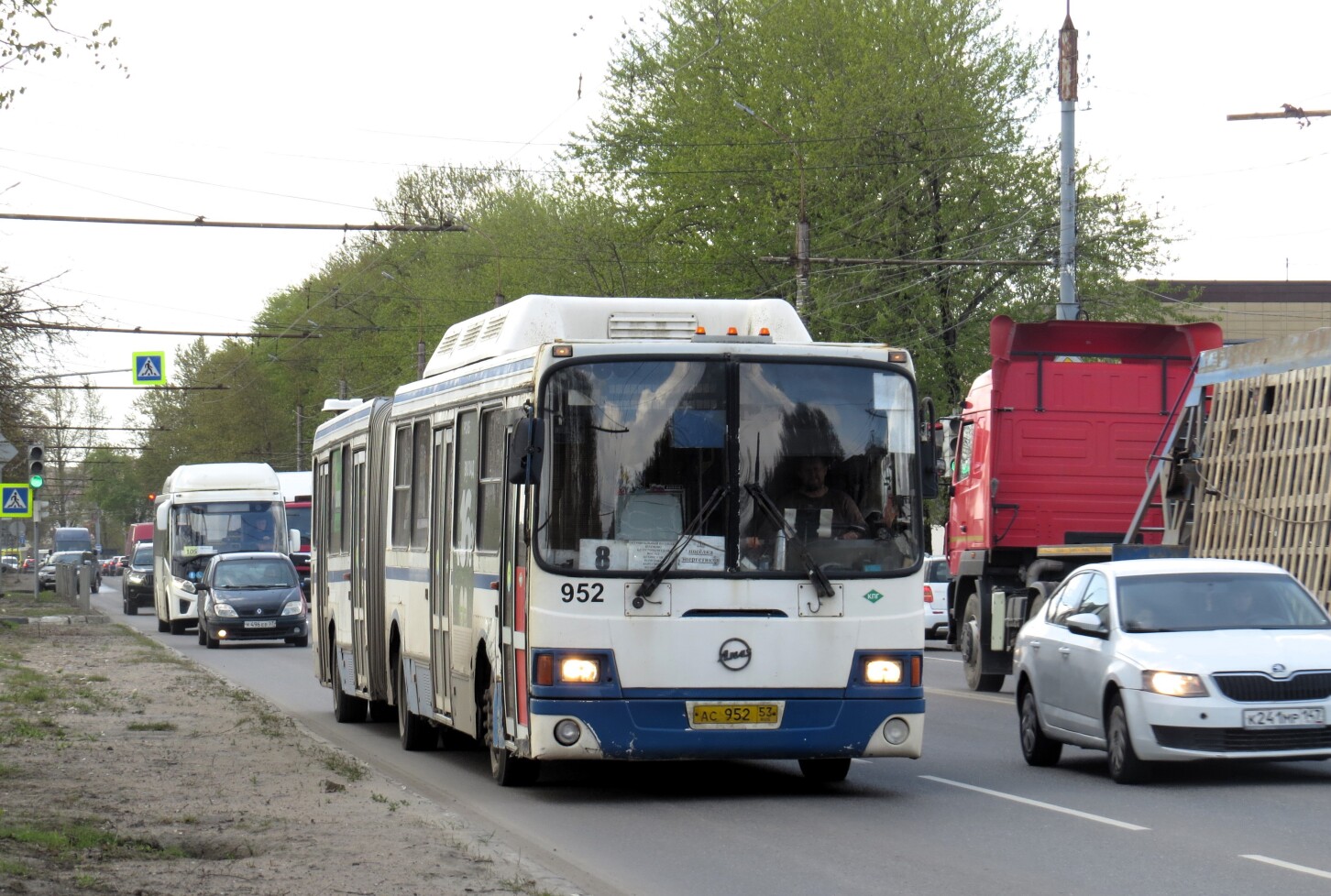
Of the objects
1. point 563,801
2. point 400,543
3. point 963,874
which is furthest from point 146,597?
point 963,874

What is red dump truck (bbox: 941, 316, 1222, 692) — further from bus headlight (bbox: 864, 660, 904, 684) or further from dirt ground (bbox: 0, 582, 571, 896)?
bus headlight (bbox: 864, 660, 904, 684)

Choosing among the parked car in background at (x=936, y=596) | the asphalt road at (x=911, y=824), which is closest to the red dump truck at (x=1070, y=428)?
the asphalt road at (x=911, y=824)

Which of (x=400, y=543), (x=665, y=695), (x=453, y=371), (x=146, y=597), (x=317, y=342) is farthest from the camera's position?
(x=317, y=342)

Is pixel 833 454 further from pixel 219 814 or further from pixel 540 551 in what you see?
pixel 219 814

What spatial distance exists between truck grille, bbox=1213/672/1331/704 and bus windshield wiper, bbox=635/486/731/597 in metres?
3.30

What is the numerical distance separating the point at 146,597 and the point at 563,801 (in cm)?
4740

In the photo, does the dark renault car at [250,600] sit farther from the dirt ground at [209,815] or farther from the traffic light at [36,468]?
the dirt ground at [209,815]

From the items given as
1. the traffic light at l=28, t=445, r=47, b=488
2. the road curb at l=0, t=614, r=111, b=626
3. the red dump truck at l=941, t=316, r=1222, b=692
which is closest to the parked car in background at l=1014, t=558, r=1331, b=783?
the red dump truck at l=941, t=316, r=1222, b=692

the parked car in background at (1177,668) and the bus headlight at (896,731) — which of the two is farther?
the parked car in background at (1177,668)

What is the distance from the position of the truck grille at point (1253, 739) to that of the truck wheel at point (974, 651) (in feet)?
37.0

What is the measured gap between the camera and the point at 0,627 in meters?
39.2

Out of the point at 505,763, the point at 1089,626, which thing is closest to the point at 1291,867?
the point at 1089,626

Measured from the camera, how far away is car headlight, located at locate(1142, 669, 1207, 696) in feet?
42.3

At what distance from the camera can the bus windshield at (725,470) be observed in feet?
40.3
